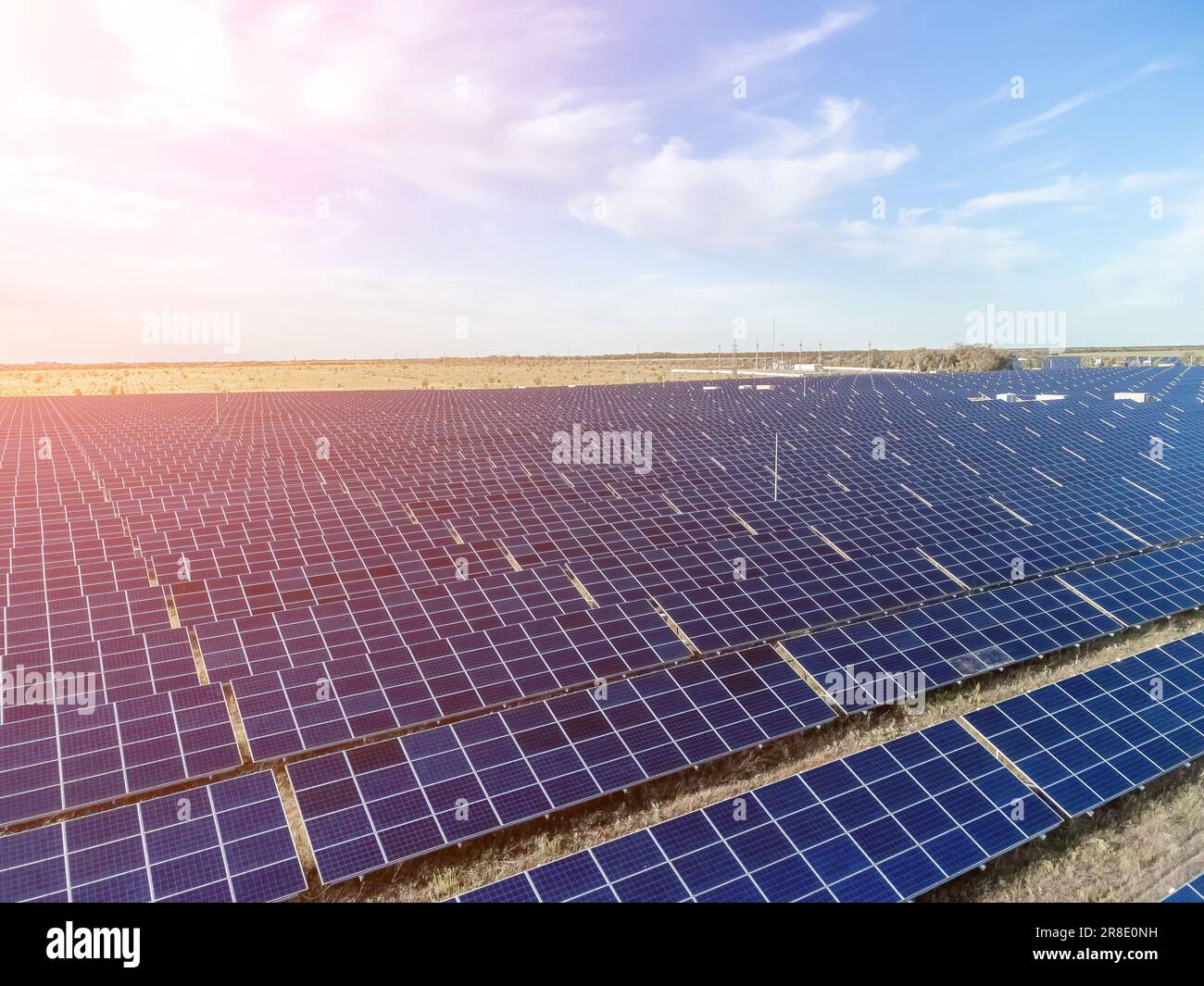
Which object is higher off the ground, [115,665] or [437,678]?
[115,665]

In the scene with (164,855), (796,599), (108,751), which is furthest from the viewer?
(796,599)

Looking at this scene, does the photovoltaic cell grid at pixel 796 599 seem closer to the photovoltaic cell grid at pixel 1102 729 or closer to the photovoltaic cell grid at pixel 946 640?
the photovoltaic cell grid at pixel 946 640

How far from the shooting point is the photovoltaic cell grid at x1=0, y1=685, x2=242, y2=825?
1235 cm

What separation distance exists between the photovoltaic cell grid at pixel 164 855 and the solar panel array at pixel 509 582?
26.4 inches

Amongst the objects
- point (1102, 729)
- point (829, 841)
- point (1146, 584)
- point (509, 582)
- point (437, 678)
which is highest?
point (509, 582)

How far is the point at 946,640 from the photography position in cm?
1975

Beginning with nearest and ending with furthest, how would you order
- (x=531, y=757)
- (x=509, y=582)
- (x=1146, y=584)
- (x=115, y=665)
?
(x=531, y=757), (x=115, y=665), (x=509, y=582), (x=1146, y=584)

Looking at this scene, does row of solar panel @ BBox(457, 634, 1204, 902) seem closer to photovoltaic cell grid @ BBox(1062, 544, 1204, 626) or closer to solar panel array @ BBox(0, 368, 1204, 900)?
solar panel array @ BBox(0, 368, 1204, 900)

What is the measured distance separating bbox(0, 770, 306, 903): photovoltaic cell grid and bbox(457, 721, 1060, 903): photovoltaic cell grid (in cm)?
380

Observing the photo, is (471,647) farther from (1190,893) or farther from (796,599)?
(1190,893)

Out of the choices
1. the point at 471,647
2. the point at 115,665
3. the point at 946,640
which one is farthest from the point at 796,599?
the point at 115,665

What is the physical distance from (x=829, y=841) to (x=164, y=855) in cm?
1157

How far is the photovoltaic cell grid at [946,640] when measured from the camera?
58.8 feet
